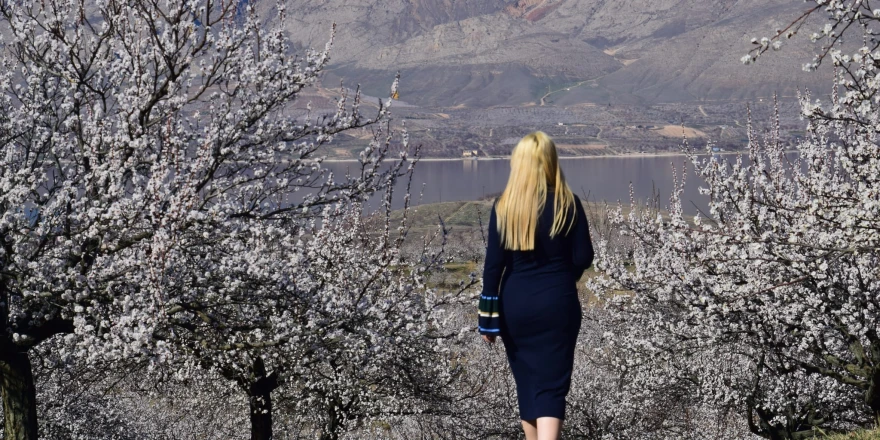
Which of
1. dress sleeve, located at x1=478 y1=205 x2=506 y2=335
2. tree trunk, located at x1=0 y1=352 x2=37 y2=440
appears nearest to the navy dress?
dress sleeve, located at x1=478 y1=205 x2=506 y2=335

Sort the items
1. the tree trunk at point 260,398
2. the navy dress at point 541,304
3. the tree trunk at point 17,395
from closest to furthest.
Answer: the navy dress at point 541,304 → the tree trunk at point 17,395 → the tree trunk at point 260,398

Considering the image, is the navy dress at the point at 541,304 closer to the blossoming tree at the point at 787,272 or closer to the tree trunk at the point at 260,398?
the blossoming tree at the point at 787,272

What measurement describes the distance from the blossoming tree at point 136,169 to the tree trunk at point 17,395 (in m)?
0.01

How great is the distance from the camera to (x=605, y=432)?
19.6 m

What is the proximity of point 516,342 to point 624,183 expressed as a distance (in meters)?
185

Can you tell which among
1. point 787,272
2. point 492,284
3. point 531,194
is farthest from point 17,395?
point 787,272

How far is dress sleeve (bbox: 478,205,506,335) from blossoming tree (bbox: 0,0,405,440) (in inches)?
105

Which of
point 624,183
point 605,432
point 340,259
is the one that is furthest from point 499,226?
point 624,183

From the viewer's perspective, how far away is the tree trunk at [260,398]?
12.1 metres

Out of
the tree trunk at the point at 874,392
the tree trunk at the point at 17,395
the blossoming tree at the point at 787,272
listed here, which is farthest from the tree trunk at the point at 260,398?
the tree trunk at the point at 874,392

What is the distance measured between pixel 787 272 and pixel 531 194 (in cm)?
588

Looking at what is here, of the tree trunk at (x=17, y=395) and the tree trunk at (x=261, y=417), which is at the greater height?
the tree trunk at (x=17, y=395)

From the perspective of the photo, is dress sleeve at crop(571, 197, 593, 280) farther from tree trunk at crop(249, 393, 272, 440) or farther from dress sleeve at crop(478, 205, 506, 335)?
tree trunk at crop(249, 393, 272, 440)

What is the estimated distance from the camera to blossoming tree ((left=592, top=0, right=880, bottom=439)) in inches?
295
